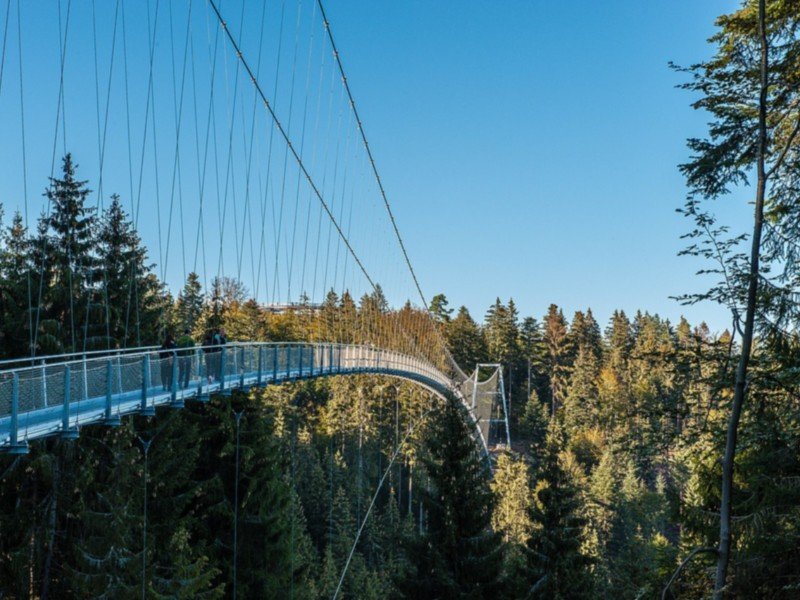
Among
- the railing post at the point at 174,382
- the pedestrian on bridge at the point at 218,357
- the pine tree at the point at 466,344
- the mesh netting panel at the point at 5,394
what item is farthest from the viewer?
the pine tree at the point at 466,344

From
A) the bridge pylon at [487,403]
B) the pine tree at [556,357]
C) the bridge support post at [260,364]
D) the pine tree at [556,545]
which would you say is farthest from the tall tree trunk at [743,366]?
the pine tree at [556,357]

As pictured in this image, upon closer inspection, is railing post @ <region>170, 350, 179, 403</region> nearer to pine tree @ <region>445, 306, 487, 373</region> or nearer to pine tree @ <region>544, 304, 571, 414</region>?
pine tree @ <region>445, 306, 487, 373</region>

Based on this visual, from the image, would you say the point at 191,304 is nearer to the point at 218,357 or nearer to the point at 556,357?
the point at 218,357

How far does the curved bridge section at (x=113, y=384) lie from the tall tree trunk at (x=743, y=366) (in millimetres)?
7267

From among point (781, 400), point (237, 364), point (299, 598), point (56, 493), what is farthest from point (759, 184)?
point (299, 598)

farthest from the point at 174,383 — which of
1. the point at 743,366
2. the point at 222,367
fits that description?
the point at 743,366

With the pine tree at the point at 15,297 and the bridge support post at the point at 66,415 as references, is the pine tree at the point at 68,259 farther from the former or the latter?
the bridge support post at the point at 66,415

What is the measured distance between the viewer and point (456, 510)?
16.5 metres

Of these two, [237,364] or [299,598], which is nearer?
[237,364]

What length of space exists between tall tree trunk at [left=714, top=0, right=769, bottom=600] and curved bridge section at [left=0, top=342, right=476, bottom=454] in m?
7.27

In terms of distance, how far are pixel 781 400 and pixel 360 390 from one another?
4512 cm

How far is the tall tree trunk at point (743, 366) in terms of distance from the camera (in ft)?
22.1

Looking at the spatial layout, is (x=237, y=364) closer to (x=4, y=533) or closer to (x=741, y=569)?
(x=4, y=533)

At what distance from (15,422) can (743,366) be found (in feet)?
24.7
